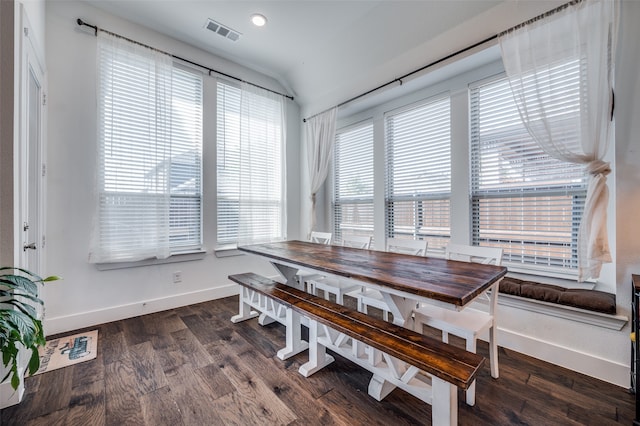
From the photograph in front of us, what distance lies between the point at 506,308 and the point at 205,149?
3754 millimetres

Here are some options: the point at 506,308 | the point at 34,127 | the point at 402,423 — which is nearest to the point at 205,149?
the point at 34,127

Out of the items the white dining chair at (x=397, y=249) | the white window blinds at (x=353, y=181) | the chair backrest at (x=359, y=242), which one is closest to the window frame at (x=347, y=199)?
the white window blinds at (x=353, y=181)

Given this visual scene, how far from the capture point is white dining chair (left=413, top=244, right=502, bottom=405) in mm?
1612

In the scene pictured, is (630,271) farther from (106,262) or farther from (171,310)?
(106,262)

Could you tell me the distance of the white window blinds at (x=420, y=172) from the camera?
118 inches

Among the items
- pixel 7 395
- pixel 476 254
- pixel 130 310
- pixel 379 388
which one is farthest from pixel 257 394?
pixel 130 310

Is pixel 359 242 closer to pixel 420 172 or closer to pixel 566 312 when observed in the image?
pixel 420 172

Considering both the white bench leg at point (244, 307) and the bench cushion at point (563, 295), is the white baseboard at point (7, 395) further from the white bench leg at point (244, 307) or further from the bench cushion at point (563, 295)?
the bench cushion at point (563, 295)

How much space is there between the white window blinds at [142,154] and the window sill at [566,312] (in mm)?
3532

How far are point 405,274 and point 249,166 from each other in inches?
113

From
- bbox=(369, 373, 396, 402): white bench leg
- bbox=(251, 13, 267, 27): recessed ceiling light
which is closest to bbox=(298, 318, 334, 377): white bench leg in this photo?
bbox=(369, 373, 396, 402): white bench leg

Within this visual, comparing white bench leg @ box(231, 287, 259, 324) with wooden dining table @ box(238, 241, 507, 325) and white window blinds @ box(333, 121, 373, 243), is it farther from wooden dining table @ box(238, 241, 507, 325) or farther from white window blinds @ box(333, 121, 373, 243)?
white window blinds @ box(333, 121, 373, 243)

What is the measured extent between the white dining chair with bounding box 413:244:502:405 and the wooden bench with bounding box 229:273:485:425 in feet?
1.01

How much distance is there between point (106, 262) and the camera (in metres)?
2.68
